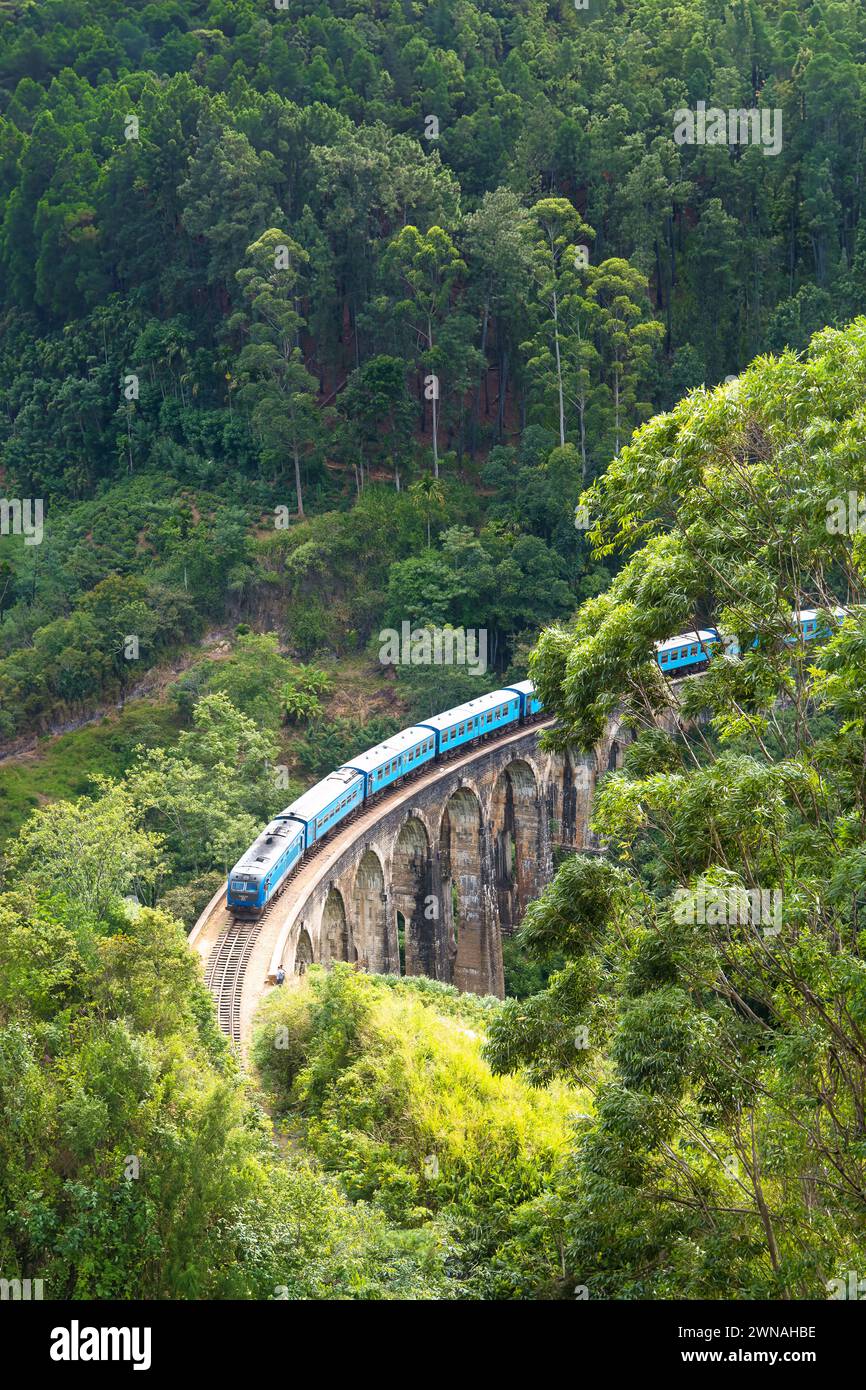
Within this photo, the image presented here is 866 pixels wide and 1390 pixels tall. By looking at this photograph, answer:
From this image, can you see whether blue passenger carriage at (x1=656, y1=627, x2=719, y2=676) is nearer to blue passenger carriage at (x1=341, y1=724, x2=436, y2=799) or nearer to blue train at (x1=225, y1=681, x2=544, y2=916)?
blue train at (x1=225, y1=681, x2=544, y2=916)

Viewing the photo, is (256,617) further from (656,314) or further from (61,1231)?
(61,1231)

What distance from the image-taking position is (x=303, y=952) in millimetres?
32031

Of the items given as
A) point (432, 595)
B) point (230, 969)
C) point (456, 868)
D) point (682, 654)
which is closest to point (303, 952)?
point (230, 969)

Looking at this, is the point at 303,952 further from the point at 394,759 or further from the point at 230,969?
the point at 394,759

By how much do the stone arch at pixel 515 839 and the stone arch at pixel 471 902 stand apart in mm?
931

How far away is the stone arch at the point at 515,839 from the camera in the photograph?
1711 inches

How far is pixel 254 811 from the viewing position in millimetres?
40312

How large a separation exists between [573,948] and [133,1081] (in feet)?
17.4

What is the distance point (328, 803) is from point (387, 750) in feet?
12.1

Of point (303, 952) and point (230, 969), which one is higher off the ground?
point (303, 952)

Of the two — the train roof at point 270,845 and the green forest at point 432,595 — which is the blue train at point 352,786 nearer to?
the train roof at point 270,845

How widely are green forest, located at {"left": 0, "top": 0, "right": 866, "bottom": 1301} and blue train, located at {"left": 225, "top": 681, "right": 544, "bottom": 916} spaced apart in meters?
2.23

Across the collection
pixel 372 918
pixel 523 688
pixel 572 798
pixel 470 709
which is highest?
pixel 523 688

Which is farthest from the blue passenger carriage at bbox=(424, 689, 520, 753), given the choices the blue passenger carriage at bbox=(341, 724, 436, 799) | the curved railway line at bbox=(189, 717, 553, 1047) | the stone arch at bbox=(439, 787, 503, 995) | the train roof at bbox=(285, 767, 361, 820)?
the train roof at bbox=(285, 767, 361, 820)
